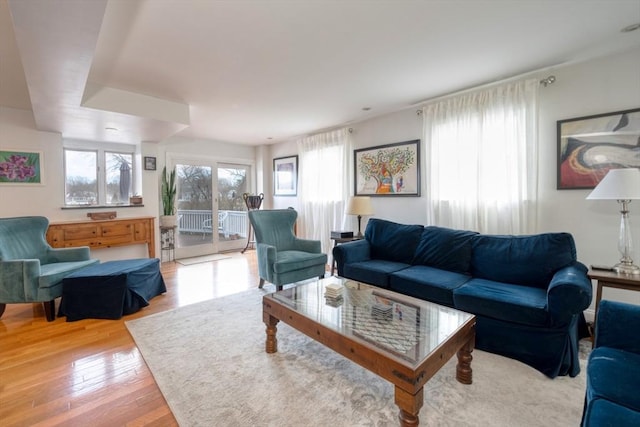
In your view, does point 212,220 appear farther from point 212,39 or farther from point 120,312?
point 212,39

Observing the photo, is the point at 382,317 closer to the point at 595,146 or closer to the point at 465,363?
the point at 465,363

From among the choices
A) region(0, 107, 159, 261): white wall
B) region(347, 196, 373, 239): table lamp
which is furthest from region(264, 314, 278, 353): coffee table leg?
region(0, 107, 159, 261): white wall

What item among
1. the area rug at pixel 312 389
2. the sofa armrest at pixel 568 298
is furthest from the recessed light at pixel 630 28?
the area rug at pixel 312 389

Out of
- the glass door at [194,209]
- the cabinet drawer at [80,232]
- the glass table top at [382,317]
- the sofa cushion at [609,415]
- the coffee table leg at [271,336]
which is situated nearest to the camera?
the sofa cushion at [609,415]

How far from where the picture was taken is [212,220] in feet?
20.4

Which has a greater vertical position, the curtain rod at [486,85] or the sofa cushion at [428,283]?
the curtain rod at [486,85]

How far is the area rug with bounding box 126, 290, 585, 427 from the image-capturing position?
5.09ft

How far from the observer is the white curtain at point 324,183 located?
4.84 meters

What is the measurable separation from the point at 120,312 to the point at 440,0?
3.82m

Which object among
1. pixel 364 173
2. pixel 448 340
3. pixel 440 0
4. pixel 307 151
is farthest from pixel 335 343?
pixel 307 151

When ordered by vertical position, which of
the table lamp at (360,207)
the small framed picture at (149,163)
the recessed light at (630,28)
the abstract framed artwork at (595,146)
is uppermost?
the recessed light at (630,28)

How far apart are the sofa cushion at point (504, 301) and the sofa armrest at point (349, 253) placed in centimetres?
124

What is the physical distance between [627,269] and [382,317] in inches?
75.9

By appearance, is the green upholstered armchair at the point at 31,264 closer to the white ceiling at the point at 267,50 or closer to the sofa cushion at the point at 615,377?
the white ceiling at the point at 267,50
